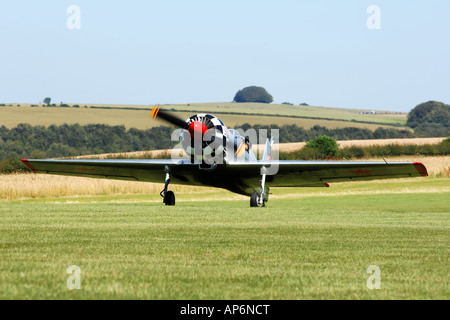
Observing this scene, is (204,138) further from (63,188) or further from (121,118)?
(121,118)

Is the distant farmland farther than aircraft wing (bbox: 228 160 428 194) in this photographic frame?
Yes

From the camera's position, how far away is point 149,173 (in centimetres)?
2739

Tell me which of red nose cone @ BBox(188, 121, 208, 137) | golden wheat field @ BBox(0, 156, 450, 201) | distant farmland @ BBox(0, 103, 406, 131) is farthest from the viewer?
distant farmland @ BBox(0, 103, 406, 131)

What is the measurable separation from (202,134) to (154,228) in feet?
30.8

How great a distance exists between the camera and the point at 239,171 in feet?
81.6

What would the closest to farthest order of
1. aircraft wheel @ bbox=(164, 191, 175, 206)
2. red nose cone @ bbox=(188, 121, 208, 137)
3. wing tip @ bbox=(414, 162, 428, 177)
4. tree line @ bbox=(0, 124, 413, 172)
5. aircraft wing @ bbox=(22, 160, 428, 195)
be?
1. wing tip @ bbox=(414, 162, 428, 177)
2. red nose cone @ bbox=(188, 121, 208, 137)
3. aircraft wing @ bbox=(22, 160, 428, 195)
4. aircraft wheel @ bbox=(164, 191, 175, 206)
5. tree line @ bbox=(0, 124, 413, 172)

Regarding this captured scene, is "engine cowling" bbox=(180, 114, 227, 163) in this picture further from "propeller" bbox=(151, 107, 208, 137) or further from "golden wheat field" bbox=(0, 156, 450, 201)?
"golden wheat field" bbox=(0, 156, 450, 201)

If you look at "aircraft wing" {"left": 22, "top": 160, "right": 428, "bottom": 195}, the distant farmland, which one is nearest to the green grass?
"aircraft wing" {"left": 22, "top": 160, "right": 428, "bottom": 195}

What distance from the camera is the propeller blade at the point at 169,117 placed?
23.4 meters

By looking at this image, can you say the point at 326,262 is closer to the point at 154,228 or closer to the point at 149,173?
the point at 154,228

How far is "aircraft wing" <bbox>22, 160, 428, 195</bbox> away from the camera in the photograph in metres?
24.2

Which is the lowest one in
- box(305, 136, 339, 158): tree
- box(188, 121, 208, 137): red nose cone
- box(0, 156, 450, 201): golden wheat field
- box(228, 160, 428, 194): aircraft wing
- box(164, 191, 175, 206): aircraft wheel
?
box(0, 156, 450, 201): golden wheat field

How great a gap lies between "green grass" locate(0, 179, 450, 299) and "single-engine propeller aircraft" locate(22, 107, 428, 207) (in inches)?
233

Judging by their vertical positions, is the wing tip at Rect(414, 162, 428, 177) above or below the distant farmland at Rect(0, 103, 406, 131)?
below
